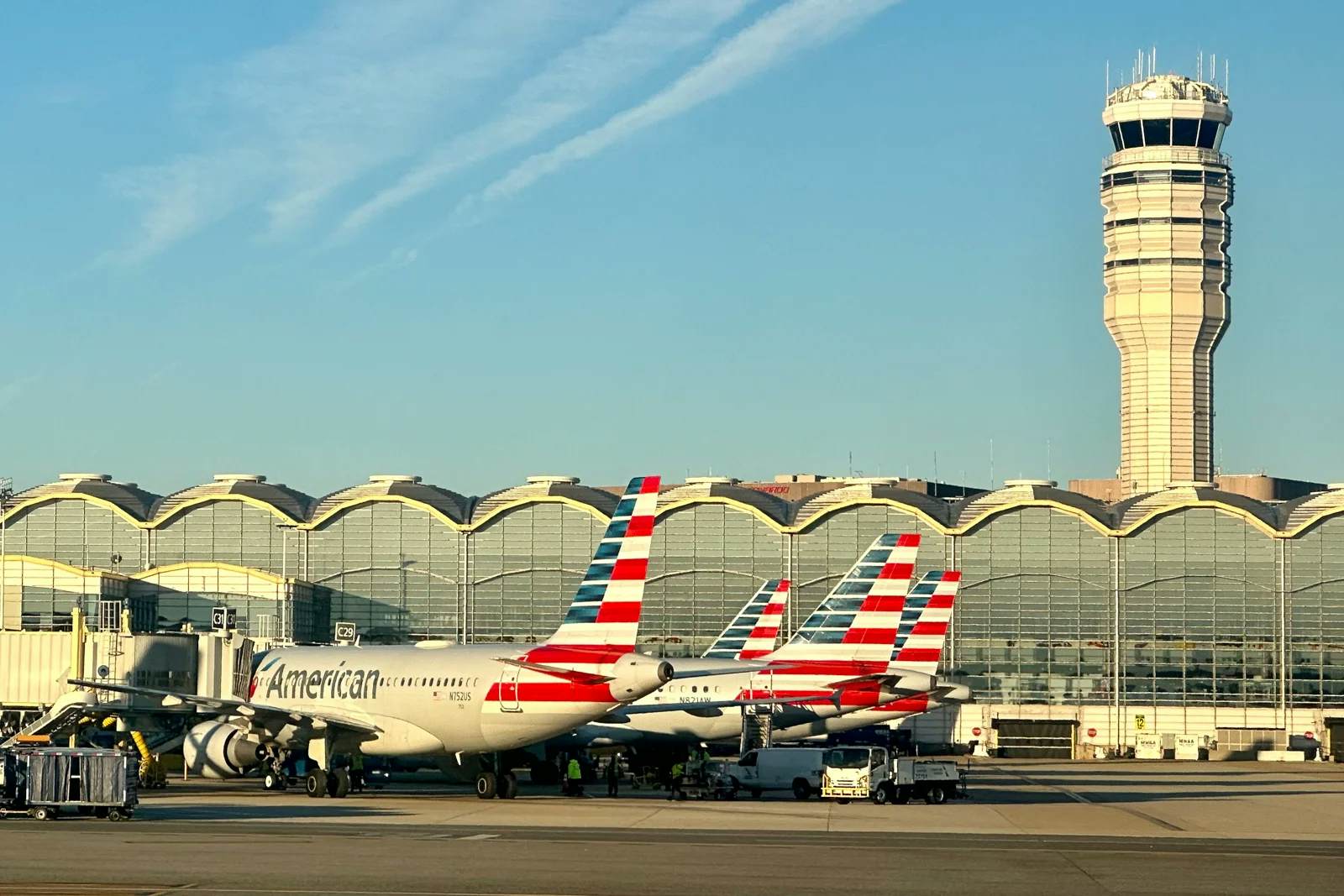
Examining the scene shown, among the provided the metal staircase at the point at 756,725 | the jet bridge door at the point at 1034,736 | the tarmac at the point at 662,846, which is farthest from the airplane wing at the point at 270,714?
the jet bridge door at the point at 1034,736

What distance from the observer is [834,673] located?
69250 mm

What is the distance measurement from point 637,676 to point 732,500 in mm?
74545

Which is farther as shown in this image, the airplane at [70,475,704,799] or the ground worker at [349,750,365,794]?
the ground worker at [349,750,365,794]

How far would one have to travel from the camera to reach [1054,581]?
123062 millimetres

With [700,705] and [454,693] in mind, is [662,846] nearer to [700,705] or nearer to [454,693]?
[454,693]

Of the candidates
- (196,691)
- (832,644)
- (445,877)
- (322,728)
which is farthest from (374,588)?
(445,877)

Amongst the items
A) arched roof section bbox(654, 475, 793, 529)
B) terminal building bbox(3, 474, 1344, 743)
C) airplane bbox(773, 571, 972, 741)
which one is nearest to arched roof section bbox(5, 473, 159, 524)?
terminal building bbox(3, 474, 1344, 743)

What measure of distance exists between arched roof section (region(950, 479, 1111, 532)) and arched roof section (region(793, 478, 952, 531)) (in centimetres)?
117

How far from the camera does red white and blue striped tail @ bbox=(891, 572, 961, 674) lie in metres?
74.4

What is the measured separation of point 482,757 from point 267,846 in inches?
770

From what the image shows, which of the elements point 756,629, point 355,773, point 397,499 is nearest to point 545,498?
point 397,499

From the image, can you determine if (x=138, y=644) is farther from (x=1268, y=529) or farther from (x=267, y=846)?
(x=1268, y=529)

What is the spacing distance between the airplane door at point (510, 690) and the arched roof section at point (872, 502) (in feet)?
234

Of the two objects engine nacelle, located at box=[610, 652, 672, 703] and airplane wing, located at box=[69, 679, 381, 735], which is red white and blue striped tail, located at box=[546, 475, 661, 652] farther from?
airplane wing, located at box=[69, 679, 381, 735]
